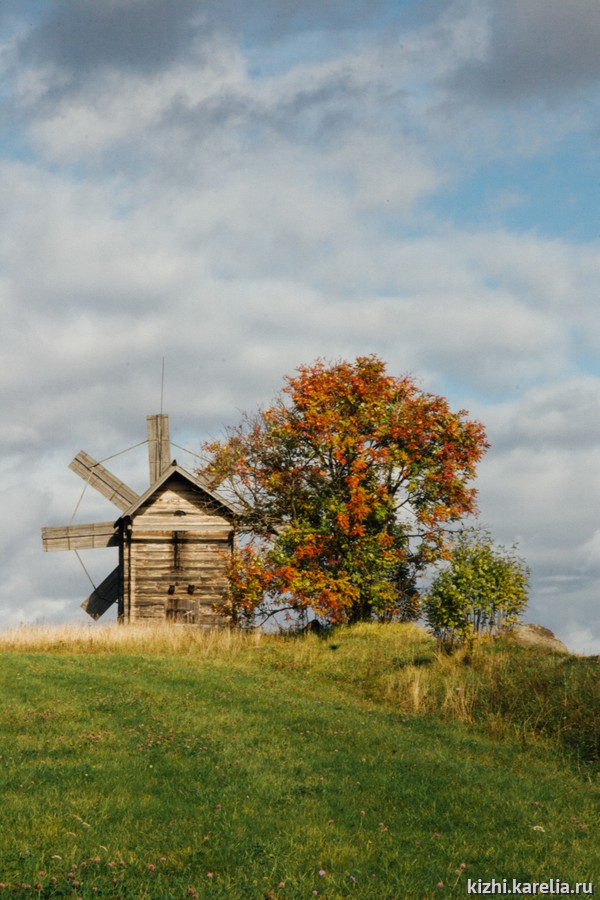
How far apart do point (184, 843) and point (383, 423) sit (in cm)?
2452

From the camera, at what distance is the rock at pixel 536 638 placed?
27.3m

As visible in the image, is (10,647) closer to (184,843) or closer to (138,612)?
(138,612)

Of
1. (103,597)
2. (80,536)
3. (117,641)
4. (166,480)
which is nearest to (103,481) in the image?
(80,536)

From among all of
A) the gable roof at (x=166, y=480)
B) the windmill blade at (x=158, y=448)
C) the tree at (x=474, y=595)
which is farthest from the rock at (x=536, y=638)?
the windmill blade at (x=158, y=448)

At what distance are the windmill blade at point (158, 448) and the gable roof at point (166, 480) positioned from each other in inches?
52.3

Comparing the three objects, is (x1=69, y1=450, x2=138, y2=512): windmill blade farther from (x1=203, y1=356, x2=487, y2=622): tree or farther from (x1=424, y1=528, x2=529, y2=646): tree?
(x1=424, y1=528, x2=529, y2=646): tree

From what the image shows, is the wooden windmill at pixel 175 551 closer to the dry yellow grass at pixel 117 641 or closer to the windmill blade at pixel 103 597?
the windmill blade at pixel 103 597

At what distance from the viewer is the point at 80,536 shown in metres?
39.0

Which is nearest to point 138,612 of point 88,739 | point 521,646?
point 521,646

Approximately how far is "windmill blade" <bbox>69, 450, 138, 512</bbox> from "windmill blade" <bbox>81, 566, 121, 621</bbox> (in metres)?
3.38

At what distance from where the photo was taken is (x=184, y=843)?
1027 centimetres

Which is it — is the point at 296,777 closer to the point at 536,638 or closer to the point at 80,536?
the point at 536,638

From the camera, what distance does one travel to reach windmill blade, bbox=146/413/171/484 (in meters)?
39.3

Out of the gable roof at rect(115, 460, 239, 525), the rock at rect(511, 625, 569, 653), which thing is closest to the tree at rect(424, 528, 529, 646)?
the rock at rect(511, 625, 569, 653)
